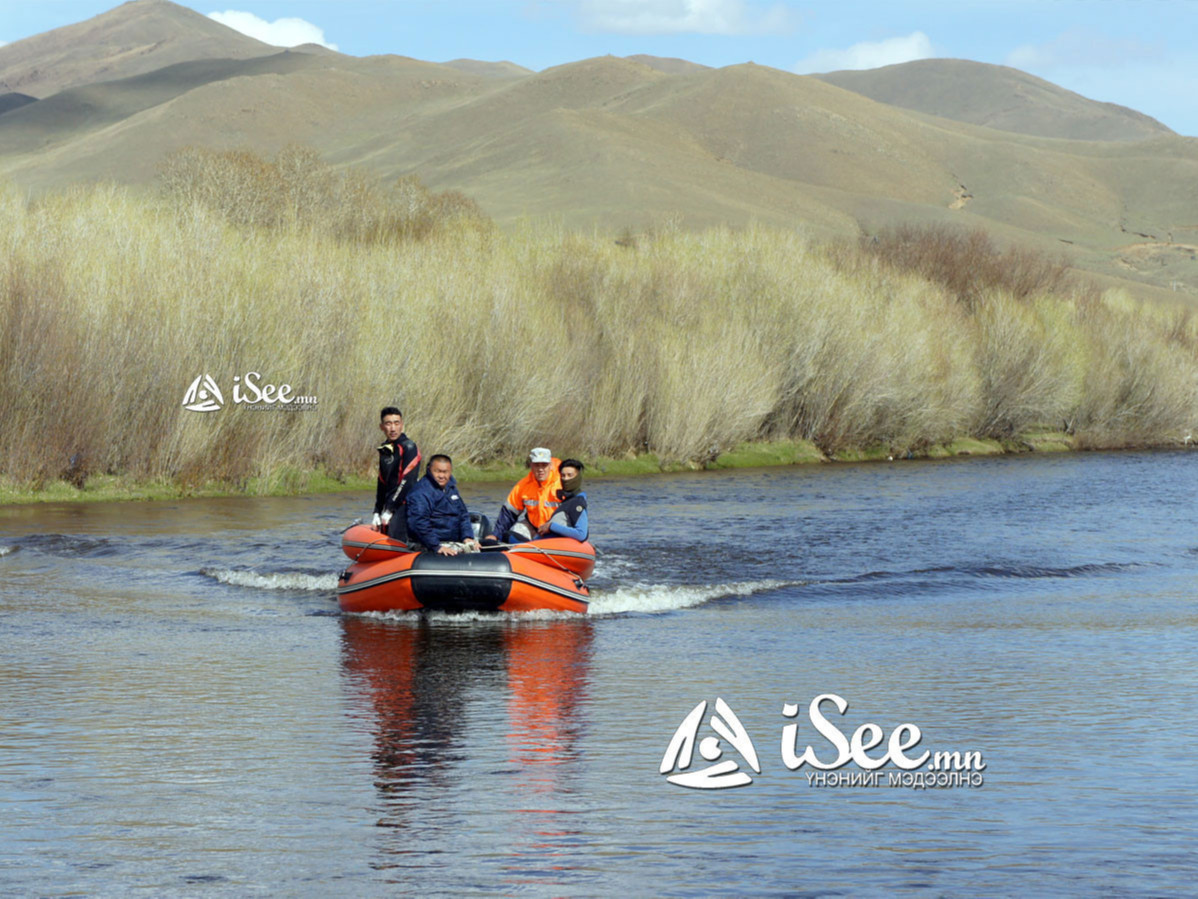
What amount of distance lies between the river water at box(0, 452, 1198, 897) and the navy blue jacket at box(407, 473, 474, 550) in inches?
37.6

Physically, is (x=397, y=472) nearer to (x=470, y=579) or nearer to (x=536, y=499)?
(x=536, y=499)

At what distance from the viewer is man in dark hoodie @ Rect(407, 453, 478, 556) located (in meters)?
16.0

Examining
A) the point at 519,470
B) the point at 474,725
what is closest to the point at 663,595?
the point at 474,725

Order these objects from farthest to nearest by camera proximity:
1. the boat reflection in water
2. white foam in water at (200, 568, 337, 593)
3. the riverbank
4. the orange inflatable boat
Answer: the riverbank
white foam in water at (200, 568, 337, 593)
the orange inflatable boat
the boat reflection in water

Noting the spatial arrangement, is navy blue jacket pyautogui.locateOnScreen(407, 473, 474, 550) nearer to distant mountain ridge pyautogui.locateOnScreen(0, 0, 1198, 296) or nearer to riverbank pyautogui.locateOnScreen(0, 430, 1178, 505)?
riverbank pyautogui.locateOnScreen(0, 430, 1178, 505)

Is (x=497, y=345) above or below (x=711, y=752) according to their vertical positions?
above

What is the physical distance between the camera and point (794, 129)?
558ft

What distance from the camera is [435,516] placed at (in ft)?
53.2

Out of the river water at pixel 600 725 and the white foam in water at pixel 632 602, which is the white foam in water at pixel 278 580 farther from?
the white foam in water at pixel 632 602

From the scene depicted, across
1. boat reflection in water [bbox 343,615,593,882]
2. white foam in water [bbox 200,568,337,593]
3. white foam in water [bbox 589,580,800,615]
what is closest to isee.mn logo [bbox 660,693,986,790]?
boat reflection in water [bbox 343,615,593,882]

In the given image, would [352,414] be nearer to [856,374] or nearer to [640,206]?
[856,374]

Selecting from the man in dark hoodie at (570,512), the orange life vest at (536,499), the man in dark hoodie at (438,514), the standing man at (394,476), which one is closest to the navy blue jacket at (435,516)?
the man in dark hoodie at (438,514)

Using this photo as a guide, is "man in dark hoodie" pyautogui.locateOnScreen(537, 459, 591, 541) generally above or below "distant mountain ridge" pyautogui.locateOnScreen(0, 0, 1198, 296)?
below

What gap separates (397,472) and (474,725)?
7250 mm
